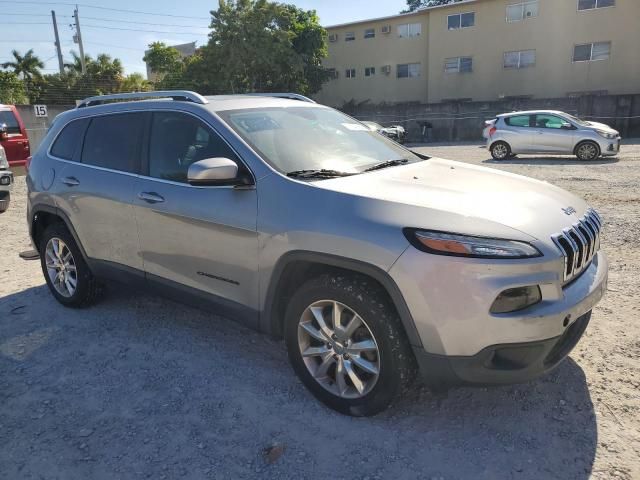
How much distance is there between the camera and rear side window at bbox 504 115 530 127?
49.2ft

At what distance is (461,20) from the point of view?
32.3m

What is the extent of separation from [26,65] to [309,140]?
193 ft

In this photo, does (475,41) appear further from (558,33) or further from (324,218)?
(324,218)

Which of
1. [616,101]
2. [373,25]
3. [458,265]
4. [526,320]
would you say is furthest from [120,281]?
[373,25]

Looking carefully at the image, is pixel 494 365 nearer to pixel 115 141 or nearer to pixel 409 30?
pixel 115 141

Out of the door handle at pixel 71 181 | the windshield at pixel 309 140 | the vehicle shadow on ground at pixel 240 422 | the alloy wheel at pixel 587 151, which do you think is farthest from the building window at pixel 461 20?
the vehicle shadow on ground at pixel 240 422

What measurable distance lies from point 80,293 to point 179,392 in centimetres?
186

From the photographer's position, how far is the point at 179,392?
3.19 metres

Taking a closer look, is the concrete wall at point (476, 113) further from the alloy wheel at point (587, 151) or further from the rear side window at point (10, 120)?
the rear side window at point (10, 120)

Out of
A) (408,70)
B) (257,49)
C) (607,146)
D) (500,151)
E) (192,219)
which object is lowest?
(500,151)

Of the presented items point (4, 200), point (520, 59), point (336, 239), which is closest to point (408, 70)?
point (520, 59)

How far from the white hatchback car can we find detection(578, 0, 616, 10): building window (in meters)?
18.0

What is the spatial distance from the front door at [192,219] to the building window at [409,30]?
114 feet

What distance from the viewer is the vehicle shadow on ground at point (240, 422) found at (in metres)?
2.50
